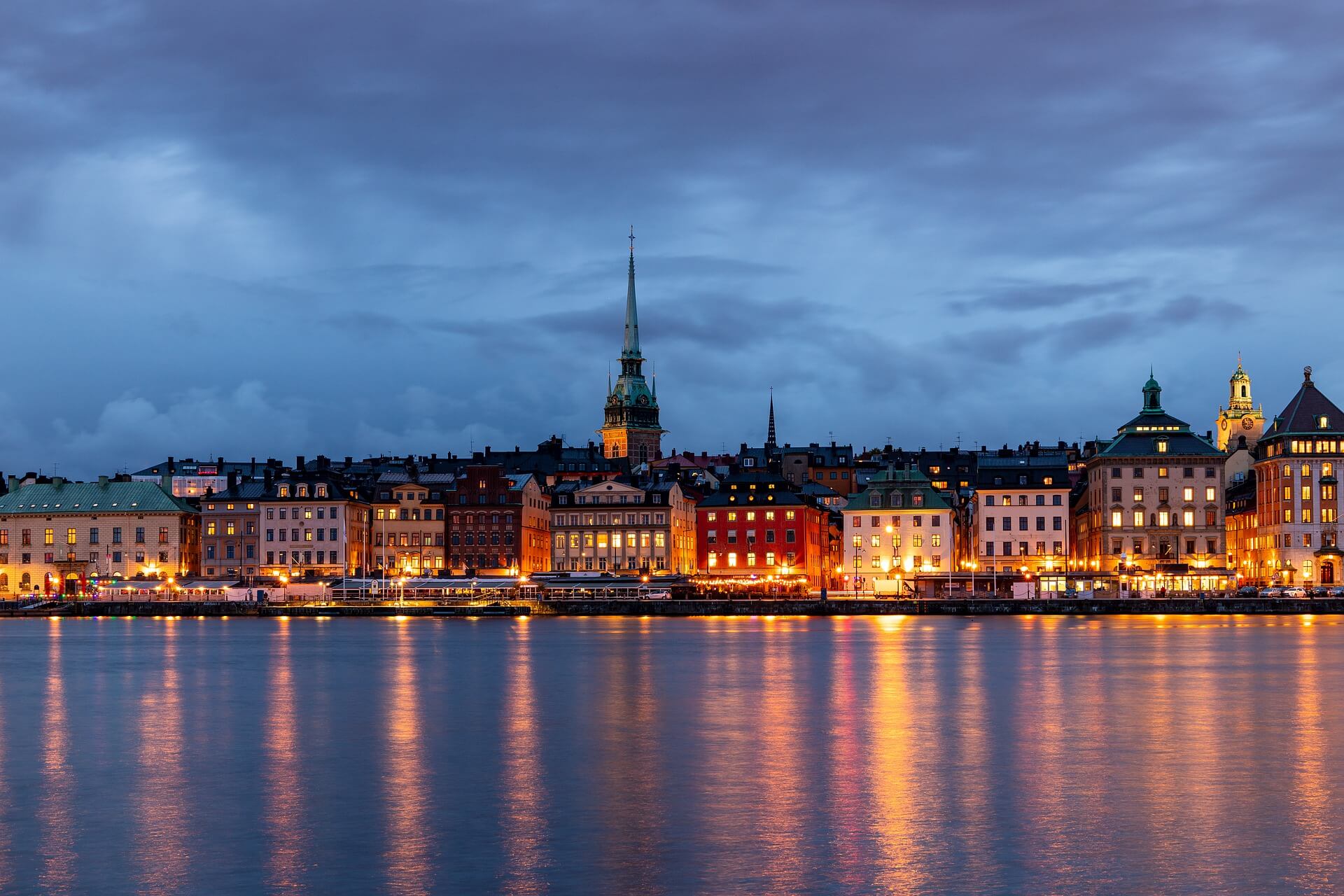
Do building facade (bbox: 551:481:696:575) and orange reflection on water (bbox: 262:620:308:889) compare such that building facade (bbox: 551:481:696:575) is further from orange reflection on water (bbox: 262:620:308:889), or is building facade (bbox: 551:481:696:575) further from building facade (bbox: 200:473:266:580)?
orange reflection on water (bbox: 262:620:308:889)

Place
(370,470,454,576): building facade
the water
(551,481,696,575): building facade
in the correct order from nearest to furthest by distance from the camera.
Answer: the water, (370,470,454,576): building facade, (551,481,696,575): building facade

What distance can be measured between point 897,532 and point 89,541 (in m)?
67.8

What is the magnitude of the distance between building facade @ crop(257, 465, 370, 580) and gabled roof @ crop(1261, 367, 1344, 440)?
2952 inches

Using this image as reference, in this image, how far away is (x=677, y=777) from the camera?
98.1ft

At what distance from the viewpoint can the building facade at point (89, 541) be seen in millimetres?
145250

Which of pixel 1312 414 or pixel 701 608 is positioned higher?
pixel 1312 414

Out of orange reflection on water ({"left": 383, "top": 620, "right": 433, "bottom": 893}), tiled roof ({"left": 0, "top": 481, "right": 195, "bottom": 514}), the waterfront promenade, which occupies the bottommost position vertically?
the waterfront promenade

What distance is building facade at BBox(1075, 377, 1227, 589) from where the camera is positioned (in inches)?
5128

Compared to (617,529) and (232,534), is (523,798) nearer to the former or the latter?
(617,529)

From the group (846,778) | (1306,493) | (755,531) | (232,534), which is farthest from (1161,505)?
(846,778)

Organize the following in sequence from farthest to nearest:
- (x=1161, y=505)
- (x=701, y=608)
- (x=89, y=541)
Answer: (x=89, y=541)
(x=1161, y=505)
(x=701, y=608)

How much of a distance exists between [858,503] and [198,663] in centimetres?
8207

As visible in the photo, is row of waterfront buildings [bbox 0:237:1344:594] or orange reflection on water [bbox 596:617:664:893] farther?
row of waterfront buildings [bbox 0:237:1344:594]

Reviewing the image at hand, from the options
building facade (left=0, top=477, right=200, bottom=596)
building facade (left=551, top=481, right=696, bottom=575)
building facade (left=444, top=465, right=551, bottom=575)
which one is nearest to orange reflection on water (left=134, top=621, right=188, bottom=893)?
building facade (left=444, top=465, right=551, bottom=575)
